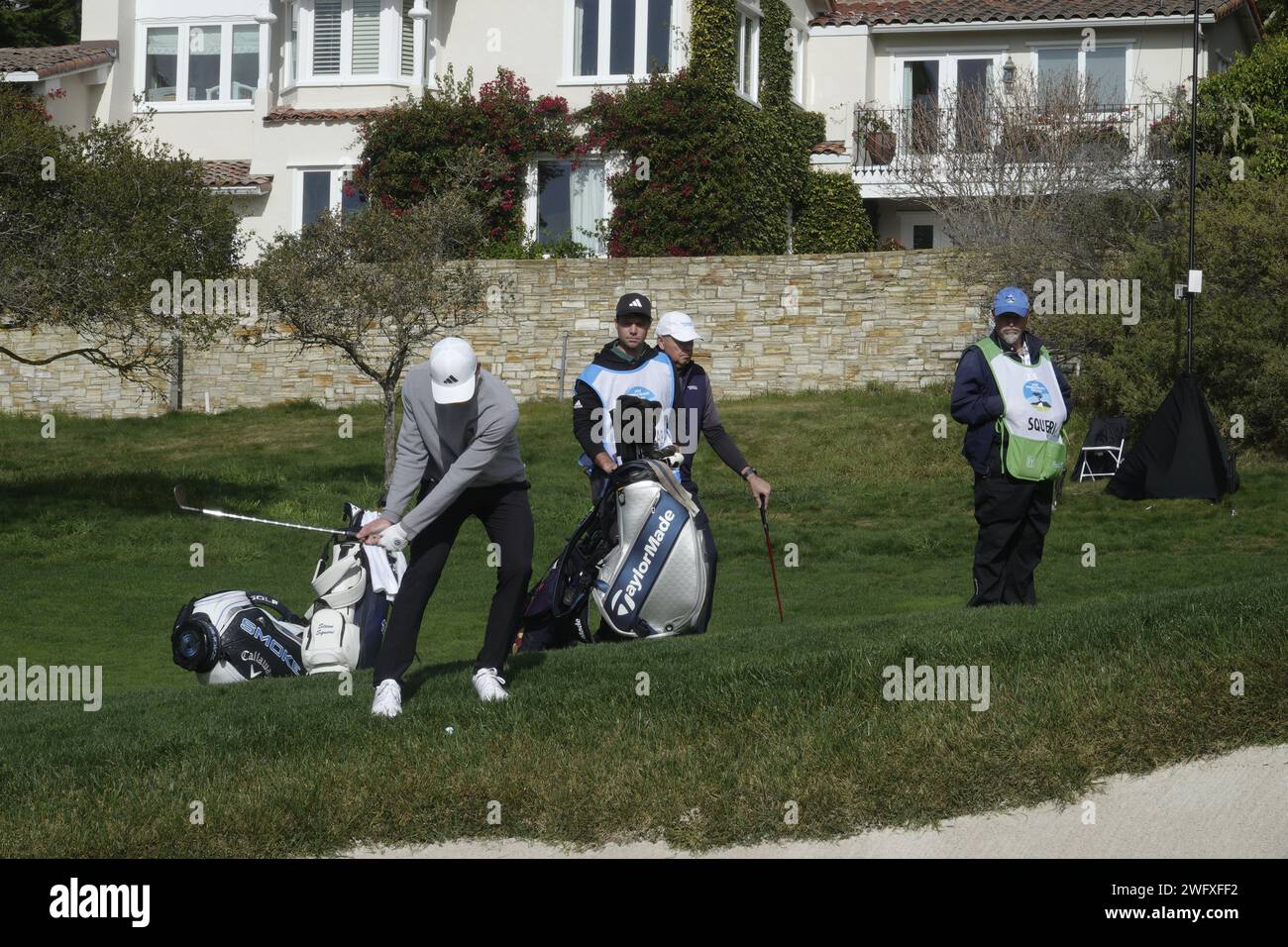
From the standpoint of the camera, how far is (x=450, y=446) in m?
7.87

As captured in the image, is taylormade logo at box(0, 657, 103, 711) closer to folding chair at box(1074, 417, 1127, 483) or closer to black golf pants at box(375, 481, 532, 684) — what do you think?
black golf pants at box(375, 481, 532, 684)

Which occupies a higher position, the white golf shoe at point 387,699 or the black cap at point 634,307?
the black cap at point 634,307

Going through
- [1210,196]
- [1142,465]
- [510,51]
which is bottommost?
[1142,465]

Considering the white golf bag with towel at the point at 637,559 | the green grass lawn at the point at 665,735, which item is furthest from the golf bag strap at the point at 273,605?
the white golf bag with towel at the point at 637,559

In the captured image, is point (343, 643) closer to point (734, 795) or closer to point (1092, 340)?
point (734, 795)

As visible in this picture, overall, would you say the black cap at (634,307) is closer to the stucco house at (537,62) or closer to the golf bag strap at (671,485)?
the golf bag strap at (671,485)

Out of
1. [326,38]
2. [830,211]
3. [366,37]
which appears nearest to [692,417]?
[830,211]

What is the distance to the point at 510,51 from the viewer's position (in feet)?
109

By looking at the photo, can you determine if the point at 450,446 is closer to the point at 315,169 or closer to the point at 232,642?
the point at 232,642

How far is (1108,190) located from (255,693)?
2173 centimetres

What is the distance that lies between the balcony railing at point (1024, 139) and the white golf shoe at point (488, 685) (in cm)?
2291
